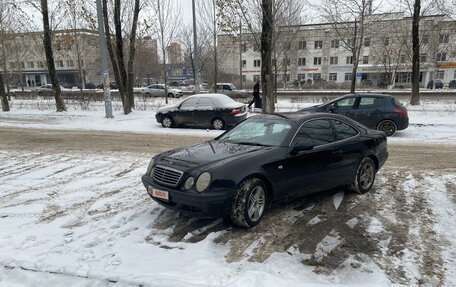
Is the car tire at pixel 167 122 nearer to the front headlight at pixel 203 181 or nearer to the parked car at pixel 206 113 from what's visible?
the parked car at pixel 206 113

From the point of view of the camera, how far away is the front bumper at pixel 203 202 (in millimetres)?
4164

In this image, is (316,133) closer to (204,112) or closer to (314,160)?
(314,160)

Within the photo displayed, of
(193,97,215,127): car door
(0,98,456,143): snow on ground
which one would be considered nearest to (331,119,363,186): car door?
(0,98,456,143): snow on ground

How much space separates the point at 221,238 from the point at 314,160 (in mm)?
1782

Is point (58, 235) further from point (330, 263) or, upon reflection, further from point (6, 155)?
point (6, 155)

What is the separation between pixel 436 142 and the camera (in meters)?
10.8

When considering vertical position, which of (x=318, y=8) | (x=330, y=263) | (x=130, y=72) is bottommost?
(x=330, y=263)

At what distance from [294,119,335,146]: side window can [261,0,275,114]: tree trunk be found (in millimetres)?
9033

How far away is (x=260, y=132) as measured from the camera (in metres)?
5.39

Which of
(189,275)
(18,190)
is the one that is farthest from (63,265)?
(18,190)

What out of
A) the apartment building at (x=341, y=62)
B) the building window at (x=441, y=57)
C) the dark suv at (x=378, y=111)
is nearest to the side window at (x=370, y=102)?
the dark suv at (x=378, y=111)

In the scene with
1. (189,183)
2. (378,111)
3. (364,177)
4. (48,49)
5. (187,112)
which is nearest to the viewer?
(189,183)

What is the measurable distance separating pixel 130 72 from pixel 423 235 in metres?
19.4

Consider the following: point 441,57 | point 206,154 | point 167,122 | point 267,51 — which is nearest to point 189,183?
point 206,154
